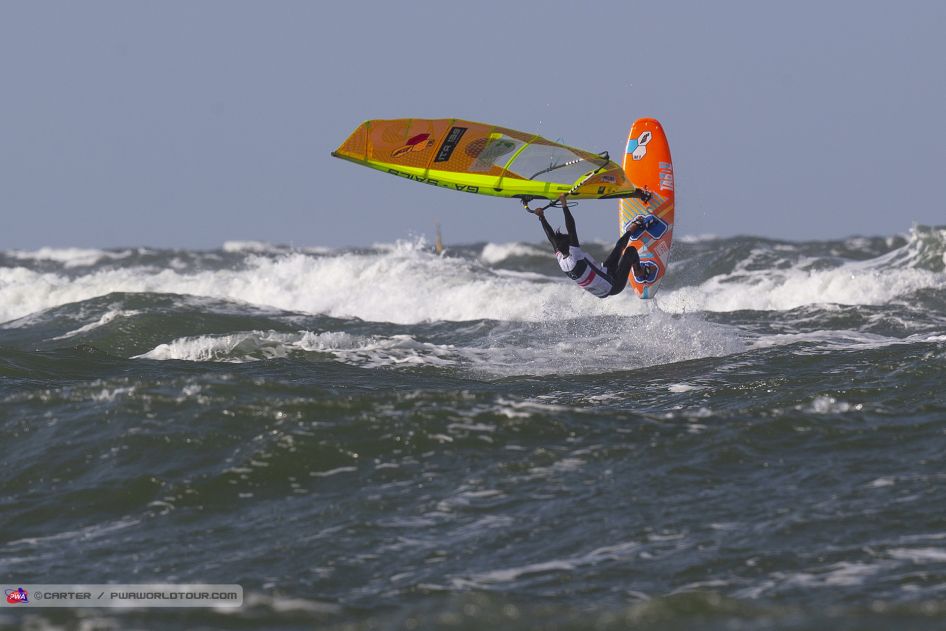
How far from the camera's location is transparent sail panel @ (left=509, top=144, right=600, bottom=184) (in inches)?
549

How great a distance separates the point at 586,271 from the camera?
43.7ft

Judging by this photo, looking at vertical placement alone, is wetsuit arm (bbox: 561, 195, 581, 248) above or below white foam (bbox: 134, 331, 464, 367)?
above

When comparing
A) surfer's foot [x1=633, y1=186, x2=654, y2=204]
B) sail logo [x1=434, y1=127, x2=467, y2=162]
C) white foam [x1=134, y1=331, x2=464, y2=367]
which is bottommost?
white foam [x1=134, y1=331, x2=464, y2=367]

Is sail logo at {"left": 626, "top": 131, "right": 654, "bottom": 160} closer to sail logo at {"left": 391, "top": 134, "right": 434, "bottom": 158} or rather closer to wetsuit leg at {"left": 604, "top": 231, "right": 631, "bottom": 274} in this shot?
wetsuit leg at {"left": 604, "top": 231, "right": 631, "bottom": 274}

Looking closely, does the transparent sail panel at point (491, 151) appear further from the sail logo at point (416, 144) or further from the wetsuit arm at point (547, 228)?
the wetsuit arm at point (547, 228)

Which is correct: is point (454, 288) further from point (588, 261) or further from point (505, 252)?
point (505, 252)

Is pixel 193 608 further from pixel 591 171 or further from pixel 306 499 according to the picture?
pixel 591 171

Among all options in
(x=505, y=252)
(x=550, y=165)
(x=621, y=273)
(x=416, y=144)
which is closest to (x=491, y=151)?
(x=550, y=165)

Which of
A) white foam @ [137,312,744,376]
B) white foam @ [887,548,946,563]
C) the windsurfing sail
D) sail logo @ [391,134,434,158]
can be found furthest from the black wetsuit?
white foam @ [887,548,946,563]

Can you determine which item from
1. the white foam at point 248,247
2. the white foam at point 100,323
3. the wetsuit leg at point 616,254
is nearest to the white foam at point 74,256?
the white foam at point 248,247

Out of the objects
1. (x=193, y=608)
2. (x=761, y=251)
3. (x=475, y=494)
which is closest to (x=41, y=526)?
(x=193, y=608)

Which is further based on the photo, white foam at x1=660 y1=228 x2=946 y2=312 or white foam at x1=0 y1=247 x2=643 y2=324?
white foam at x1=0 y1=247 x2=643 y2=324

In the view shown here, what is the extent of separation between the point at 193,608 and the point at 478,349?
1034 cm

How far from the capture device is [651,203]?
1580cm
